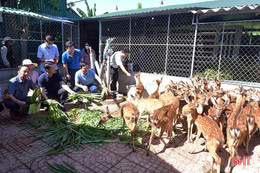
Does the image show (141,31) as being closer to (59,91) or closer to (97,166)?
(59,91)

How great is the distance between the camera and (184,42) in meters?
9.84

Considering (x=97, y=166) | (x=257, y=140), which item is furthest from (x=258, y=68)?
(x=97, y=166)

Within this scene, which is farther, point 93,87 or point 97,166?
point 93,87

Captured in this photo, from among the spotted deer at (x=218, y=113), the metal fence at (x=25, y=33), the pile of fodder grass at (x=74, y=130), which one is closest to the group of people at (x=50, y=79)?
the pile of fodder grass at (x=74, y=130)

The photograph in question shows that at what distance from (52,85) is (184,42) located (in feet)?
24.4

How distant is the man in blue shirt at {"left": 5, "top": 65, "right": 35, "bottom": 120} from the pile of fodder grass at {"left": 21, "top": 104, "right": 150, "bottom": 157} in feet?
1.94

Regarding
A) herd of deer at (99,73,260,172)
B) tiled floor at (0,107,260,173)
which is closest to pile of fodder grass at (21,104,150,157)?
tiled floor at (0,107,260,173)

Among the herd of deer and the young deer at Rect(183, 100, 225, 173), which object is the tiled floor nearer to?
the herd of deer

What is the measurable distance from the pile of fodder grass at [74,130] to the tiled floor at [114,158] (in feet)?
0.46

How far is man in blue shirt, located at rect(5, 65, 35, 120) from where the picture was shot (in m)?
4.42

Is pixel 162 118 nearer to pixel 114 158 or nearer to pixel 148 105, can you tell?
pixel 148 105

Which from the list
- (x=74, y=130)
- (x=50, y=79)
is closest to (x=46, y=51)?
(x=50, y=79)

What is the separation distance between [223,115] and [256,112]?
2.04ft

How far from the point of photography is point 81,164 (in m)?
2.89
